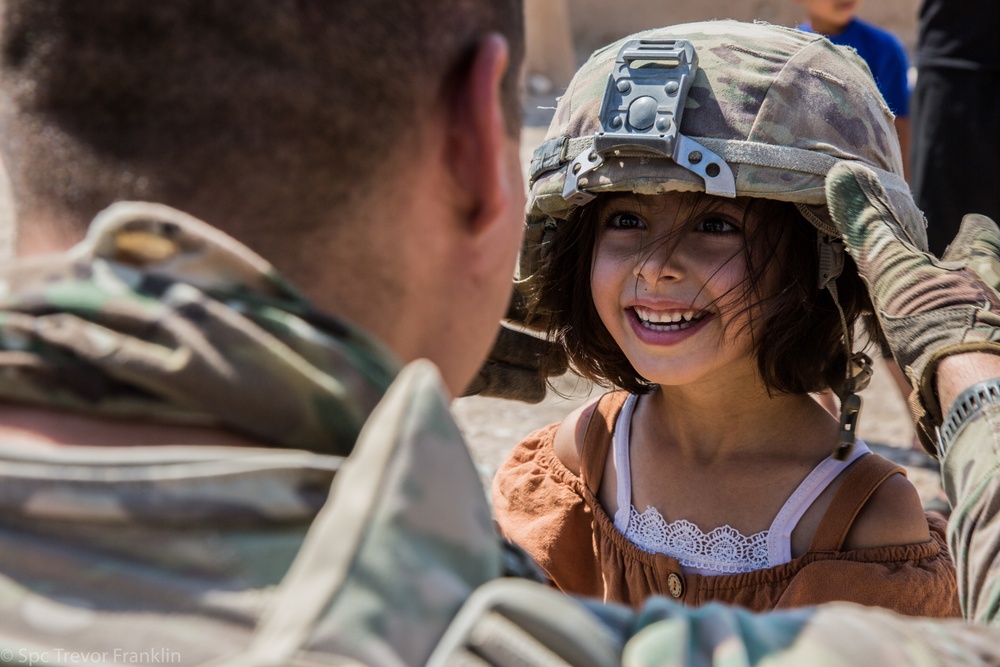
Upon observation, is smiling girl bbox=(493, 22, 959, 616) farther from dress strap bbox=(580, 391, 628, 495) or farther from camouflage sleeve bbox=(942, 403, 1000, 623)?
camouflage sleeve bbox=(942, 403, 1000, 623)

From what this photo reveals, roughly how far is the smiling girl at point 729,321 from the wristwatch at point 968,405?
0.55 m

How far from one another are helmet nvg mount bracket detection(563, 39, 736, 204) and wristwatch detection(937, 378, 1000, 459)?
759mm

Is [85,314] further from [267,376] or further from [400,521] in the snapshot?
[400,521]

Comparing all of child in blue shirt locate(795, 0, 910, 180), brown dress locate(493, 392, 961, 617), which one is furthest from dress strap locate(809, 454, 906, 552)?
child in blue shirt locate(795, 0, 910, 180)

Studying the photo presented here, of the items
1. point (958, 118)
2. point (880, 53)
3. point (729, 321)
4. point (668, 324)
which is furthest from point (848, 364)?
point (880, 53)

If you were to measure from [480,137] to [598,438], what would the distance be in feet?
5.76

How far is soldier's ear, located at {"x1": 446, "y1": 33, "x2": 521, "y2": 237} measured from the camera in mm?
1207

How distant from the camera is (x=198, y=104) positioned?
108 cm

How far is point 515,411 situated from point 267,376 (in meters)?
4.46

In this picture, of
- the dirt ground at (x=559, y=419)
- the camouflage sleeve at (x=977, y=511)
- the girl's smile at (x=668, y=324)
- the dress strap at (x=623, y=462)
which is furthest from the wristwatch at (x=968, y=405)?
the dirt ground at (x=559, y=419)

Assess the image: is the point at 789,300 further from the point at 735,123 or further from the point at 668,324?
the point at 735,123

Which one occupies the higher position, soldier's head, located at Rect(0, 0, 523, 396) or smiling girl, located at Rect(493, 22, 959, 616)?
soldier's head, located at Rect(0, 0, 523, 396)

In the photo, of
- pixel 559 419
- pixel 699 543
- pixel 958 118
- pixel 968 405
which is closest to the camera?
pixel 968 405

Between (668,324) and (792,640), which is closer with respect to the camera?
(792,640)
